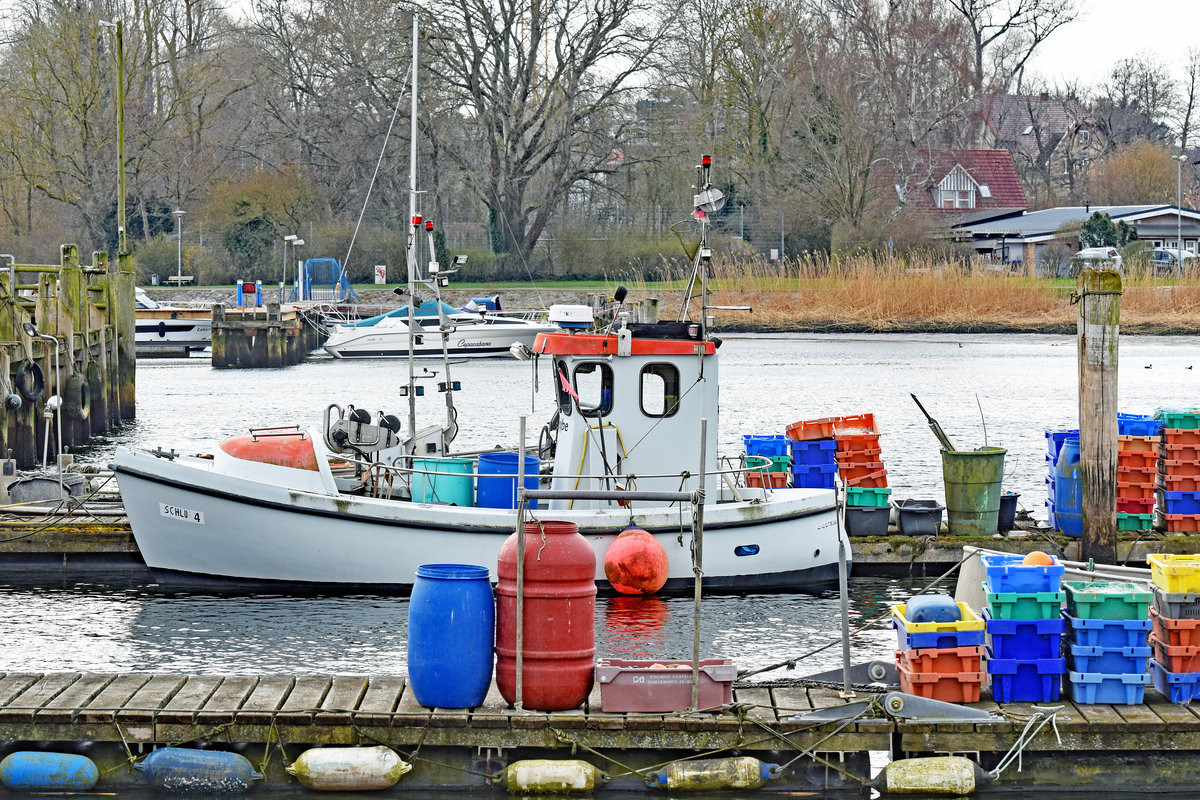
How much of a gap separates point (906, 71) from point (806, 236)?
879 cm

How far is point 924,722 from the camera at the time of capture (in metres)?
8.20

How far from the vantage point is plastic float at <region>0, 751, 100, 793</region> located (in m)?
8.23

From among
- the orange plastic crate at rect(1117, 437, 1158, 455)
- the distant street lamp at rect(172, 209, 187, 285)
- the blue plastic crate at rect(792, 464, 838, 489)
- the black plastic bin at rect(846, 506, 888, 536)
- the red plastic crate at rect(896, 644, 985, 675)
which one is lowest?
the black plastic bin at rect(846, 506, 888, 536)

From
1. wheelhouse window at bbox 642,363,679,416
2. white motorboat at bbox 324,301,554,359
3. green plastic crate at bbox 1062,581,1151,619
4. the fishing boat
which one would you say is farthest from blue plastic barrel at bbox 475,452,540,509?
white motorboat at bbox 324,301,554,359

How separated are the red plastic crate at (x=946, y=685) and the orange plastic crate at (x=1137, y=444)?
6.47m

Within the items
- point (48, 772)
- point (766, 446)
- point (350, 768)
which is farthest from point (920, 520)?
point (48, 772)

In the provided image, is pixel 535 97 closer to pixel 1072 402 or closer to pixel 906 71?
pixel 906 71

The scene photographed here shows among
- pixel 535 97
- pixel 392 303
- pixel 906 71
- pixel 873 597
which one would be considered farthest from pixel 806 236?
pixel 873 597

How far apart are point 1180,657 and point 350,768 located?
483 cm

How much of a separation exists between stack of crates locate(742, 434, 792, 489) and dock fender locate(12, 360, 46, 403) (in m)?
11.9

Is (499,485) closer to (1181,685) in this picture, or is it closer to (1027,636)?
(1027,636)

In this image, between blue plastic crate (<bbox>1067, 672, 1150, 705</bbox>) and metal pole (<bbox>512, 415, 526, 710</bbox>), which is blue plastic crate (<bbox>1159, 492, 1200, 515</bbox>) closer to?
blue plastic crate (<bbox>1067, 672, 1150, 705</bbox>)

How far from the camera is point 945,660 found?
27.7ft

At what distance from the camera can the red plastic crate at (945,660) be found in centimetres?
840
